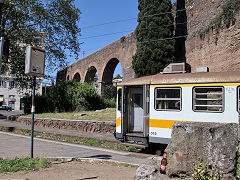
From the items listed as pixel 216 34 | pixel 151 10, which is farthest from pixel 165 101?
pixel 151 10

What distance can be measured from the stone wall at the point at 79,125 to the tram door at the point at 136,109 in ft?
12.2

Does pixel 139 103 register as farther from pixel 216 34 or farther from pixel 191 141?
pixel 216 34

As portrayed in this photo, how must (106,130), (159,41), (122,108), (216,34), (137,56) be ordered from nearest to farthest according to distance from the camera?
(122,108) → (106,130) → (216,34) → (159,41) → (137,56)

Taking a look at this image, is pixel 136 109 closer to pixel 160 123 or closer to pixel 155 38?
pixel 160 123

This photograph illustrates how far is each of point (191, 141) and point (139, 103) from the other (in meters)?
5.76

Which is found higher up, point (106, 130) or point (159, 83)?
point (159, 83)

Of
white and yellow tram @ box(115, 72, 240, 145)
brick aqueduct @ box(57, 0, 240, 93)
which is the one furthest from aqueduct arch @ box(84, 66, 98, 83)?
white and yellow tram @ box(115, 72, 240, 145)

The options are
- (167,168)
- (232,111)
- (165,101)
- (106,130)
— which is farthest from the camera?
(106,130)

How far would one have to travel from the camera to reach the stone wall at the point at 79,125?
13.6 meters

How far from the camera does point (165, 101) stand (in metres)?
8.44

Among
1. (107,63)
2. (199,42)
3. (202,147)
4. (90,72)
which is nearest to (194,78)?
(202,147)

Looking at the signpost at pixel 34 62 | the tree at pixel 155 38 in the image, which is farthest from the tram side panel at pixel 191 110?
the tree at pixel 155 38

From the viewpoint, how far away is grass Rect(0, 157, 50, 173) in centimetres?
531

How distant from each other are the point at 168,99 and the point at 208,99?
1.33 metres
